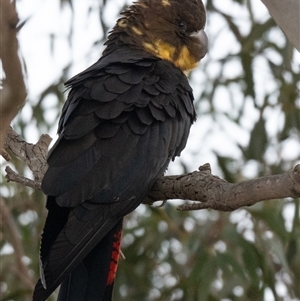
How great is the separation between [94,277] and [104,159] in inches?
10.7

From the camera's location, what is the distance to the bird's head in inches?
88.5

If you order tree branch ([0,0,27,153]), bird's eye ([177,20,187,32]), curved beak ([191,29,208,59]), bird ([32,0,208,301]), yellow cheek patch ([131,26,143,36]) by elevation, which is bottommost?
tree branch ([0,0,27,153])

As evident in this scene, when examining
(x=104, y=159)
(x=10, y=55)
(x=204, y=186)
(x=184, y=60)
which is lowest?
(x=10, y=55)

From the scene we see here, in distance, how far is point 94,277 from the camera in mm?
1663

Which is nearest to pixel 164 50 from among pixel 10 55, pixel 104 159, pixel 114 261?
pixel 104 159

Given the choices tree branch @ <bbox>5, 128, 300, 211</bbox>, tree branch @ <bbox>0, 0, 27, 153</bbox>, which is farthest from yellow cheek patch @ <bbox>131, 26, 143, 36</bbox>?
tree branch @ <bbox>0, 0, 27, 153</bbox>

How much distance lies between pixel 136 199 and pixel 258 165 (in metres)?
1.46

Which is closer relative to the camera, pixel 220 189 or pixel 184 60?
pixel 220 189

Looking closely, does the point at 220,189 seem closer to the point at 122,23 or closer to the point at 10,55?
the point at 10,55

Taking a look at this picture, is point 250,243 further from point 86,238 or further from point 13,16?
point 13,16

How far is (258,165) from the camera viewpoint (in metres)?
3.10

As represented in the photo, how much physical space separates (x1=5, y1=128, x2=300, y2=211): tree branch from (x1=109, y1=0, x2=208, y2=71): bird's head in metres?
0.47

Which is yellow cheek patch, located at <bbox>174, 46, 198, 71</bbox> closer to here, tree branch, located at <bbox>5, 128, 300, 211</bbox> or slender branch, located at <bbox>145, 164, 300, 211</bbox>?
tree branch, located at <bbox>5, 128, 300, 211</bbox>

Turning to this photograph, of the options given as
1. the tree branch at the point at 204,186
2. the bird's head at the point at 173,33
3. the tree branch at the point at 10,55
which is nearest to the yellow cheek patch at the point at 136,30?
the bird's head at the point at 173,33
